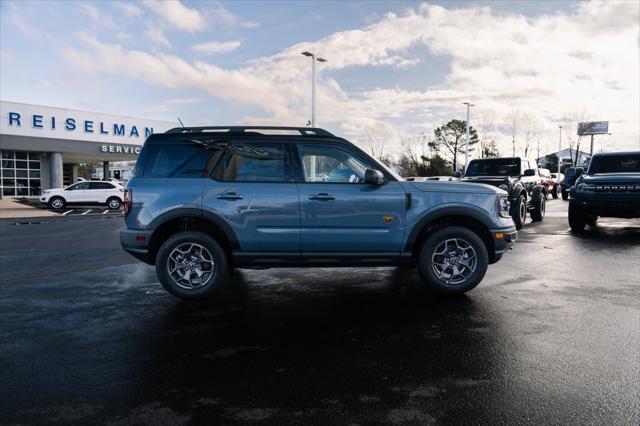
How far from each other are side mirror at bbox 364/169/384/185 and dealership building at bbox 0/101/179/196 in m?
29.6

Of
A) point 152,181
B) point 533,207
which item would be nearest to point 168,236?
point 152,181

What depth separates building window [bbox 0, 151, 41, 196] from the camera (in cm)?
3386

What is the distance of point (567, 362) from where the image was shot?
3.73 m

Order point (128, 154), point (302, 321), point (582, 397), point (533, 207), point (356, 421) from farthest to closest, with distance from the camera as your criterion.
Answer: point (128, 154) < point (533, 207) < point (302, 321) < point (582, 397) < point (356, 421)

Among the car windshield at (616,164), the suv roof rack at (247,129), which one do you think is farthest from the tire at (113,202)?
the car windshield at (616,164)

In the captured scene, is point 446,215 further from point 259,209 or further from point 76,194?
point 76,194

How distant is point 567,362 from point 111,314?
447 cm

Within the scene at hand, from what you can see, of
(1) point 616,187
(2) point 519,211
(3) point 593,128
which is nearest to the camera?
(1) point 616,187

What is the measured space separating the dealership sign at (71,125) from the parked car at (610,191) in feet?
76.3

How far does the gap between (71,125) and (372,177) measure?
3045 cm

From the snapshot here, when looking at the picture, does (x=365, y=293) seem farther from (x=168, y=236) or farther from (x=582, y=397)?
(x=582, y=397)

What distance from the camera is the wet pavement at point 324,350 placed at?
118 inches

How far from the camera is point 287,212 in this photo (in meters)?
5.54

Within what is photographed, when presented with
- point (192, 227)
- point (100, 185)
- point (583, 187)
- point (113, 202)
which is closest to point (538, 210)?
point (583, 187)
